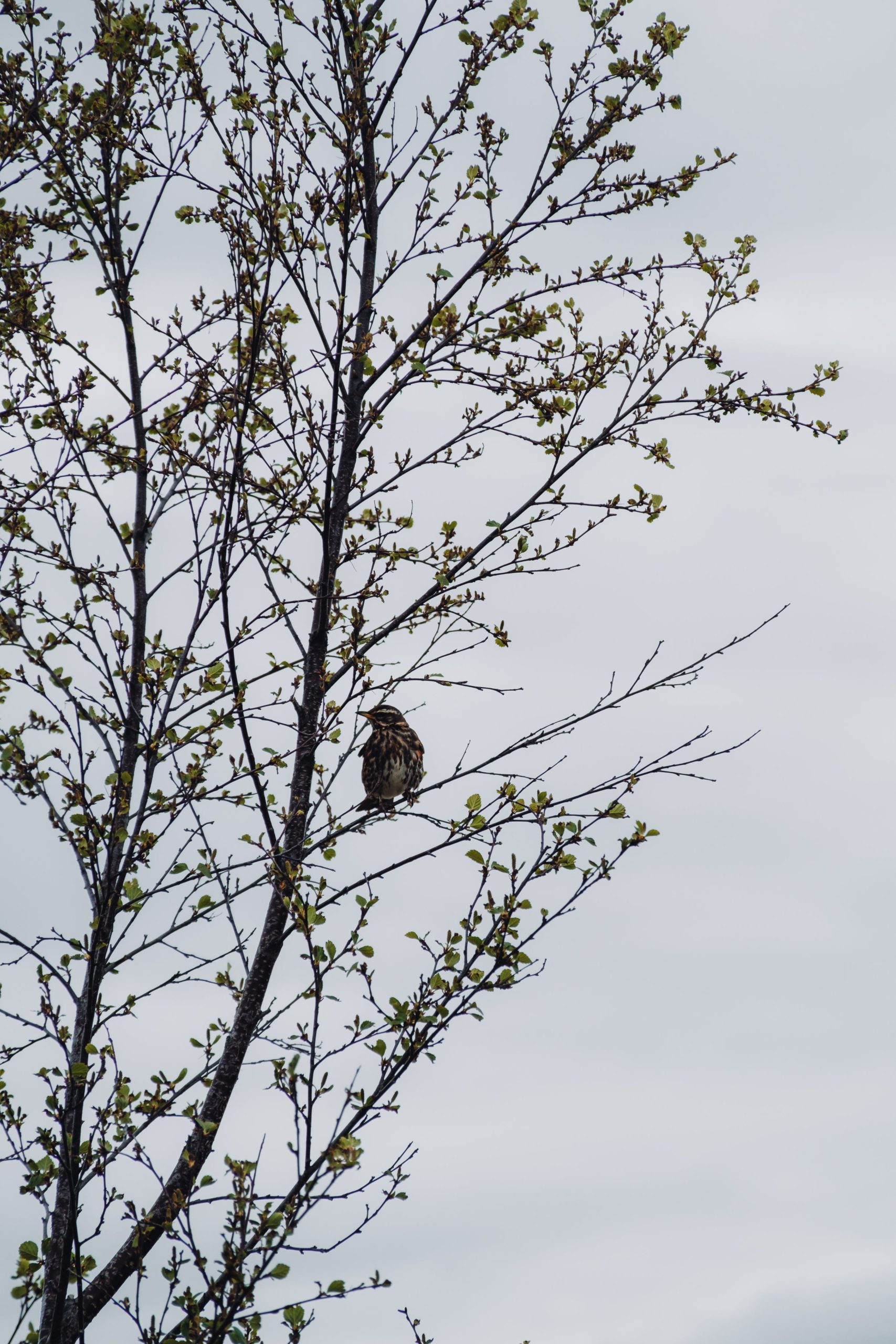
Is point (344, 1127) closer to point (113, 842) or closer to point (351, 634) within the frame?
point (113, 842)

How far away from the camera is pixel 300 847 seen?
295 inches

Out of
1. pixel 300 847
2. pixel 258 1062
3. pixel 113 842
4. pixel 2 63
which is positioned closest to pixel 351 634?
pixel 300 847

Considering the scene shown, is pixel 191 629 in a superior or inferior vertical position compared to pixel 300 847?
superior

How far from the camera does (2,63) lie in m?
8.12

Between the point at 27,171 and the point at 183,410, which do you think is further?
the point at 183,410

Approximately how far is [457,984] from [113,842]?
204 cm

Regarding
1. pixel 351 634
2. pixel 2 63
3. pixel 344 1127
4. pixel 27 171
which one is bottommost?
pixel 344 1127

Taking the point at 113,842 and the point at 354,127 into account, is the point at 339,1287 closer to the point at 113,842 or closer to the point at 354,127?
the point at 113,842

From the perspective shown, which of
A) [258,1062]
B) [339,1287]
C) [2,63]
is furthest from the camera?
[2,63]

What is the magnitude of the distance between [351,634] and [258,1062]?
7.36 feet

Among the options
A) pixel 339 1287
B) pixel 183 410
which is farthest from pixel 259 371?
pixel 339 1287

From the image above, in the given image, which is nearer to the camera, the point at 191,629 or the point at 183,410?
the point at 191,629

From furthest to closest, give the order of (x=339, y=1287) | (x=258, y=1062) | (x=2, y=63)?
1. (x=2, y=63)
2. (x=258, y=1062)
3. (x=339, y=1287)

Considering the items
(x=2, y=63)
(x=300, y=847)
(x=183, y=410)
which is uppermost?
(x=2, y=63)
